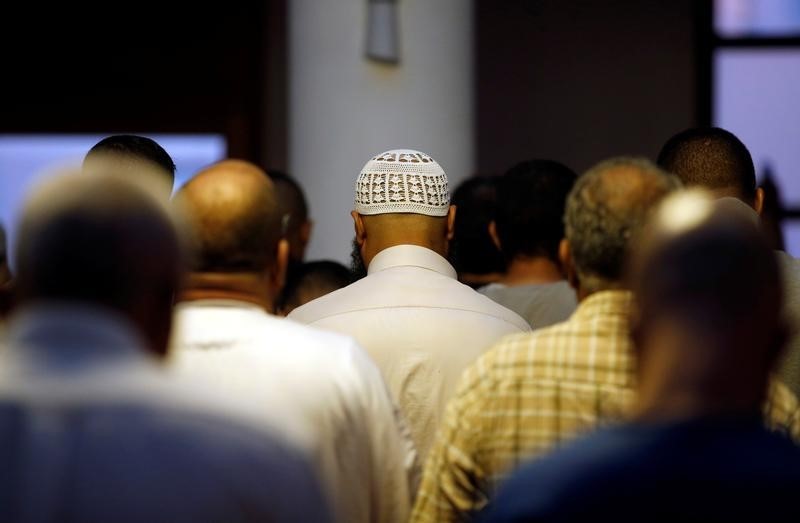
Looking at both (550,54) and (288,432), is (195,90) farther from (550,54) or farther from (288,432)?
(288,432)

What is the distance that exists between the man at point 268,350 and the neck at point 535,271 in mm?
1632

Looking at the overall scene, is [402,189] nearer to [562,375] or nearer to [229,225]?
[229,225]

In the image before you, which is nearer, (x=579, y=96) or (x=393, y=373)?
(x=393, y=373)

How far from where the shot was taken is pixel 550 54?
9.57 meters

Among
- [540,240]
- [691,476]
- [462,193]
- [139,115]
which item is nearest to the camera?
[691,476]

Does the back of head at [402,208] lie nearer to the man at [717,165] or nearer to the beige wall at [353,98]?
the man at [717,165]

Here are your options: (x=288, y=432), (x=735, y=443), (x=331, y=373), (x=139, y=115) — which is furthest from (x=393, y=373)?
(x=139, y=115)

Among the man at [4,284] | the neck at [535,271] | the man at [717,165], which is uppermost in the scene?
the man at [717,165]

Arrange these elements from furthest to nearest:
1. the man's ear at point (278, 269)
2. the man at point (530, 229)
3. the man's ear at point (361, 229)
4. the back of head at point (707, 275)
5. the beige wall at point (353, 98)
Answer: the beige wall at point (353, 98) < the man at point (530, 229) < the man's ear at point (361, 229) < the man's ear at point (278, 269) < the back of head at point (707, 275)

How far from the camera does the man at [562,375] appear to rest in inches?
135

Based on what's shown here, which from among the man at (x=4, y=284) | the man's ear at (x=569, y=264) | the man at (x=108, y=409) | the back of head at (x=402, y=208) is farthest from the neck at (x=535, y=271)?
the man at (x=108, y=409)

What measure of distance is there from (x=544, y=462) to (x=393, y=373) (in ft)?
6.33

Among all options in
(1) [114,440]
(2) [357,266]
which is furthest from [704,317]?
(2) [357,266]

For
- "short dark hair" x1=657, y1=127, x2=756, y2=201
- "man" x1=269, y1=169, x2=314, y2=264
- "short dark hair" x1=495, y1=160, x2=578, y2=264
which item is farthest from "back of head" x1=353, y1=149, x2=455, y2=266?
"man" x1=269, y1=169, x2=314, y2=264
